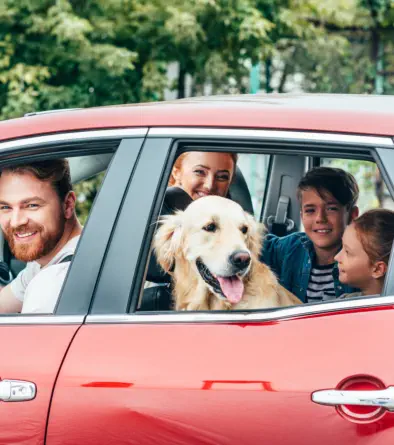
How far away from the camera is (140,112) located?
8.80ft

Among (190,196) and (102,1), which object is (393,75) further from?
(190,196)

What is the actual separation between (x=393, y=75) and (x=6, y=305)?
54.3 feet

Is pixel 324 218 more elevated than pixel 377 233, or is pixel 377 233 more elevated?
pixel 324 218

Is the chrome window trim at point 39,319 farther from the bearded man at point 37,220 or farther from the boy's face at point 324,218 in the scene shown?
the boy's face at point 324,218

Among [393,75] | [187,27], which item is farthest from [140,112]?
[393,75]

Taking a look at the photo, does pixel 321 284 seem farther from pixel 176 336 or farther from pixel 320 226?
pixel 176 336

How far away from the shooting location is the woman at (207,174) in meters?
3.19

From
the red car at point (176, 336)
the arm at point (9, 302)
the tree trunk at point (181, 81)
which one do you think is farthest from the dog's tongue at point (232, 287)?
the tree trunk at point (181, 81)

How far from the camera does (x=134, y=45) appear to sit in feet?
50.2

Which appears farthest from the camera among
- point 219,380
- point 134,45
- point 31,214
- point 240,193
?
point 134,45

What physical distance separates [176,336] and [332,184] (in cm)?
103

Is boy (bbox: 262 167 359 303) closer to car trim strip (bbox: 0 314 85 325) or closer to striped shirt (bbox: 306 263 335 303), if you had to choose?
striped shirt (bbox: 306 263 335 303)

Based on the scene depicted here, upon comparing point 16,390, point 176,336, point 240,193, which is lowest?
point 16,390

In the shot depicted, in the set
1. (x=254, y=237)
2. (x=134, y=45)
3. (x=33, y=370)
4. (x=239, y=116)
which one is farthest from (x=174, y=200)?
(x=134, y=45)
